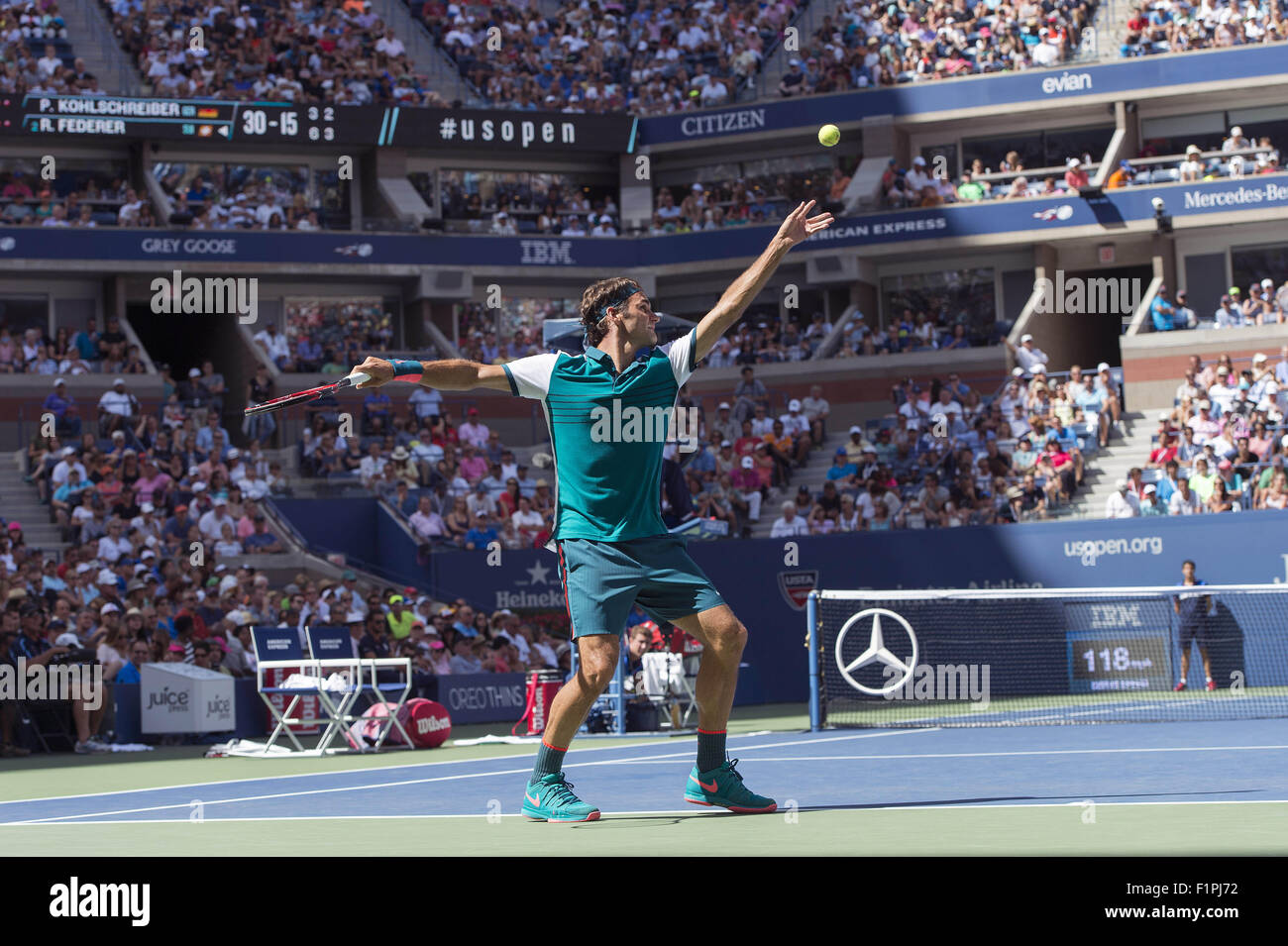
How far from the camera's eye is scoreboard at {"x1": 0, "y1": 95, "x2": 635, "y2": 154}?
112 ft

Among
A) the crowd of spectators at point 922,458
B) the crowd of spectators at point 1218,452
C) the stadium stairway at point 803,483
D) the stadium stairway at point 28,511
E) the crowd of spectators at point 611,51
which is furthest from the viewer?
the crowd of spectators at point 611,51

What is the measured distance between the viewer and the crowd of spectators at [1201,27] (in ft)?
116

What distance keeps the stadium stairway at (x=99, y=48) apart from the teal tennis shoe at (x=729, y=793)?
31656mm

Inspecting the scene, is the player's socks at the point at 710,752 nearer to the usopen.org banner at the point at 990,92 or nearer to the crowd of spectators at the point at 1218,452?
the crowd of spectators at the point at 1218,452

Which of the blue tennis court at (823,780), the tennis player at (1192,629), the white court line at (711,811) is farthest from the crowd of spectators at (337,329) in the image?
the white court line at (711,811)

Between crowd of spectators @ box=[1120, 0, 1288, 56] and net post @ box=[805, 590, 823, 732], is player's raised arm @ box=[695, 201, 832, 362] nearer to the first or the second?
net post @ box=[805, 590, 823, 732]

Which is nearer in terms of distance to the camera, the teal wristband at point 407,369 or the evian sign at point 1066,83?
the teal wristband at point 407,369

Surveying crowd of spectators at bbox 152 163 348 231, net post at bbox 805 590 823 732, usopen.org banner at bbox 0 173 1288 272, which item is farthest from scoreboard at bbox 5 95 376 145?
net post at bbox 805 590 823 732

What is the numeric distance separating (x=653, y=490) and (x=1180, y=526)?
17.7 m

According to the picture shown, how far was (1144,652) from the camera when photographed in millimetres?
22203

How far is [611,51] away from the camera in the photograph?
40.6 metres

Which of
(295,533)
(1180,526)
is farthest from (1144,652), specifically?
(295,533)

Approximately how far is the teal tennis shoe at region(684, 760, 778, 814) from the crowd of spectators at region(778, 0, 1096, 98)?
31843 mm

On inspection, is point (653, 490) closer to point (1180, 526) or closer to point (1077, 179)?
point (1180, 526)
